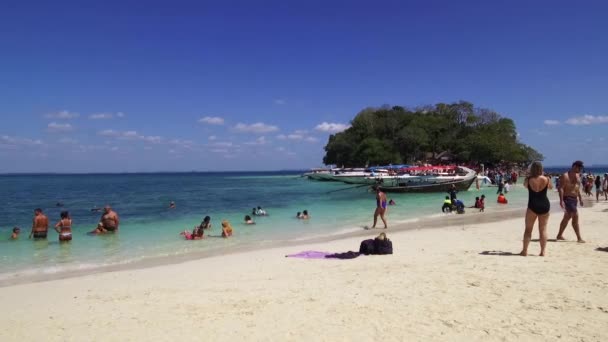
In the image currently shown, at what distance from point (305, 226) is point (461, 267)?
415 inches

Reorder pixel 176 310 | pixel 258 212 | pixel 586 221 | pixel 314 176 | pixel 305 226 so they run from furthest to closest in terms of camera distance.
A: pixel 314 176 → pixel 258 212 → pixel 305 226 → pixel 586 221 → pixel 176 310

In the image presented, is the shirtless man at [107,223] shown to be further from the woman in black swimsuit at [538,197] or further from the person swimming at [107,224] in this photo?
the woman in black swimsuit at [538,197]

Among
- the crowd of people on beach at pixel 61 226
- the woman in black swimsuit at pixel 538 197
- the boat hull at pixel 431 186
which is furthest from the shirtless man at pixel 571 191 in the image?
the boat hull at pixel 431 186

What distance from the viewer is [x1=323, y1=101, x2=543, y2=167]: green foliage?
6650cm

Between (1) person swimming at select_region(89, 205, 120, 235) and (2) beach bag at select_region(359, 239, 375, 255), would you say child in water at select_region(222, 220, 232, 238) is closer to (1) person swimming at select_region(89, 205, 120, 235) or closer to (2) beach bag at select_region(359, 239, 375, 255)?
(1) person swimming at select_region(89, 205, 120, 235)

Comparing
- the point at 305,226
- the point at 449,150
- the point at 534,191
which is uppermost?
the point at 449,150

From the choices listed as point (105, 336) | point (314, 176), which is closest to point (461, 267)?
point (105, 336)

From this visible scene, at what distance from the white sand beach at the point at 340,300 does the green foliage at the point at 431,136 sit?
6136 cm

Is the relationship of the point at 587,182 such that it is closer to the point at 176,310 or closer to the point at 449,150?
the point at 176,310

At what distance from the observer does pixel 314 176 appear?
279 feet

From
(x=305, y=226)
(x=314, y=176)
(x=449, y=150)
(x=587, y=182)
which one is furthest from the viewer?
(x=314, y=176)

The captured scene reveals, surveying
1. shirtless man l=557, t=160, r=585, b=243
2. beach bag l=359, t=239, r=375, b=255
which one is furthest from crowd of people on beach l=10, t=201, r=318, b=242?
shirtless man l=557, t=160, r=585, b=243

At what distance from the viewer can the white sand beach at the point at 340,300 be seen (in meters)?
4.80

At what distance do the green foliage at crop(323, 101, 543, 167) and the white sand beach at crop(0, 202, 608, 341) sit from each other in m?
61.4
